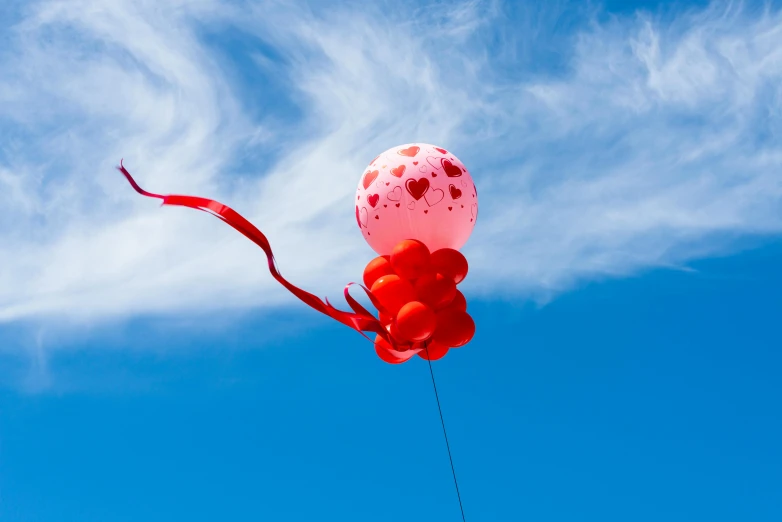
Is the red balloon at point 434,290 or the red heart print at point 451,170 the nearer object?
the red balloon at point 434,290

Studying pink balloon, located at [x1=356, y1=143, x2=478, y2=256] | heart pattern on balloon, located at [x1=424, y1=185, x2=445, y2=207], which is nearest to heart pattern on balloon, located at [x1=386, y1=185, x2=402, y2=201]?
pink balloon, located at [x1=356, y1=143, x2=478, y2=256]

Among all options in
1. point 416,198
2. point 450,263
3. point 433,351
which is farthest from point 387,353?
point 416,198

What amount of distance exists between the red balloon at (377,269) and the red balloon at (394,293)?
0.73 feet

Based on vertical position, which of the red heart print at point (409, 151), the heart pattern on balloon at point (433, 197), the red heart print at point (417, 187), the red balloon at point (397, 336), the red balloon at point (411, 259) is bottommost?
the red balloon at point (397, 336)

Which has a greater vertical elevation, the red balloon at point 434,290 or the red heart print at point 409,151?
the red heart print at point 409,151

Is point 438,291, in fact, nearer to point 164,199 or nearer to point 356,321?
point 356,321

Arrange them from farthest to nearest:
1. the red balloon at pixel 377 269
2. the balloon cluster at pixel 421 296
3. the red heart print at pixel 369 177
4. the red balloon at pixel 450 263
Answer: the red heart print at pixel 369 177, the red balloon at pixel 377 269, the red balloon at pixel 450 263, the balloon cluster at pixel 421 296

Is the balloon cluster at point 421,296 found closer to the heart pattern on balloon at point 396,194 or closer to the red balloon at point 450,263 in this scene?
the red balloon at point 450,263

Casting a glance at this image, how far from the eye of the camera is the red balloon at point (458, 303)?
977cm

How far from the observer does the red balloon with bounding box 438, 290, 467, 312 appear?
977 centimetres

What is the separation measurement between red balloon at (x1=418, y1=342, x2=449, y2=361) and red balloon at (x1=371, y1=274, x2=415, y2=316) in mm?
704

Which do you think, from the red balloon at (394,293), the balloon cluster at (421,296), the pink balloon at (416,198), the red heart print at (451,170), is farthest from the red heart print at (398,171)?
the red balloon at (394,293)

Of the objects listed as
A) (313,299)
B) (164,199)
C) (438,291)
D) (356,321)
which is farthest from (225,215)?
(438,291)

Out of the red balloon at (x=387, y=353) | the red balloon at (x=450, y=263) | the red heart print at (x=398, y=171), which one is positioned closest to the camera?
the red balloon at (x=387, y=353)
